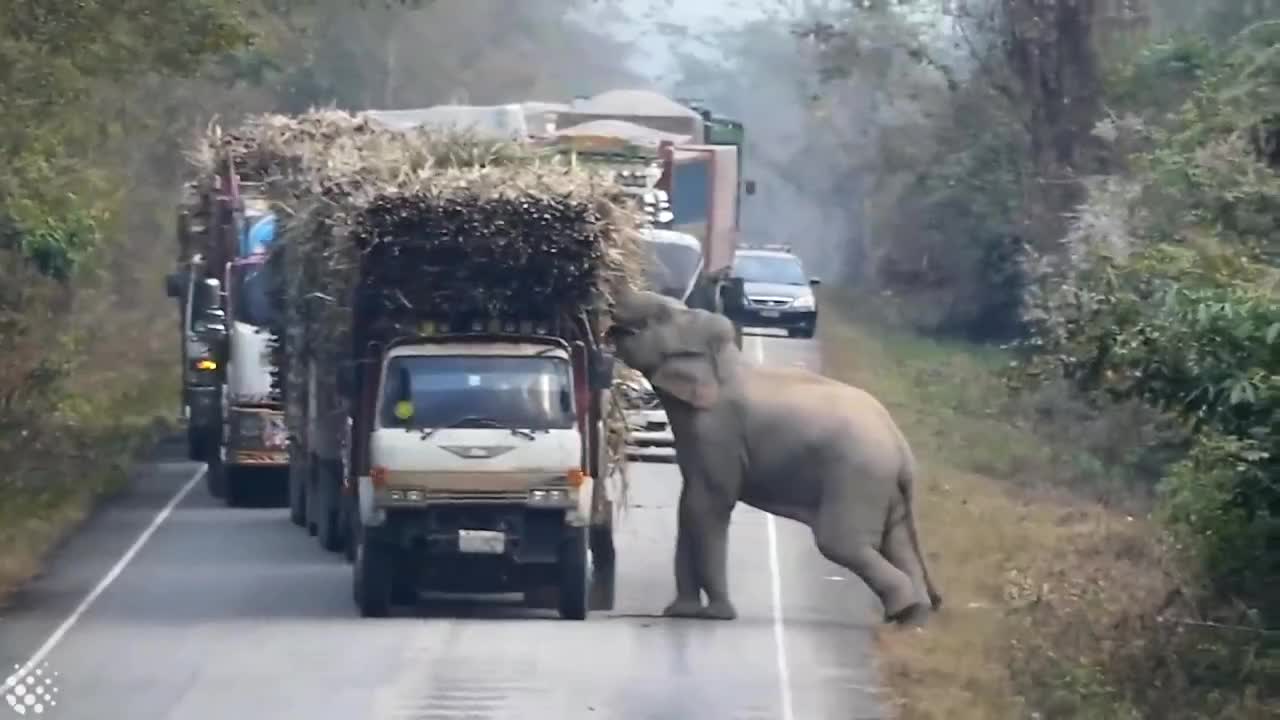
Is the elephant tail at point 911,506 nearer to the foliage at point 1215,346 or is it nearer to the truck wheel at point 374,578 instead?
the foliage at point 1215,346

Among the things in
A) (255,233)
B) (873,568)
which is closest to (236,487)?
(255,233)

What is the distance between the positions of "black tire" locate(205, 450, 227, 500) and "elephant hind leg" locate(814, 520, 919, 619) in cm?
973

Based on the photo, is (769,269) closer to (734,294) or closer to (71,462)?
(734,294)

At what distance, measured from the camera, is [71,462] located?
98.1ft

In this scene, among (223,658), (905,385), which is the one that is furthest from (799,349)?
(223,658)

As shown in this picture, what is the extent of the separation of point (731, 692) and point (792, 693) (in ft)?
1.20

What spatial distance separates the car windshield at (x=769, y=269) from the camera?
156 feet

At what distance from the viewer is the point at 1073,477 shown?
95.2 feet

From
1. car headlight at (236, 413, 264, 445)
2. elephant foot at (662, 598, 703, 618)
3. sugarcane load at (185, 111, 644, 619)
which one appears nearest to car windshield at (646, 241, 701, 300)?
car headlight at (236, 413, 264, 445)

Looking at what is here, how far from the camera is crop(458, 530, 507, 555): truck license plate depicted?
1852 centimetres

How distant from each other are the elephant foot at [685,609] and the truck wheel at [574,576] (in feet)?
2.03

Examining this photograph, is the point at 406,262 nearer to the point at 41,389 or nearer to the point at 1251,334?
the point at 1251,334

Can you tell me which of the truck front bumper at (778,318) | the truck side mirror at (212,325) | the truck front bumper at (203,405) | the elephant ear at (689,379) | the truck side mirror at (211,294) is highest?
the elephant ear at (689,379)

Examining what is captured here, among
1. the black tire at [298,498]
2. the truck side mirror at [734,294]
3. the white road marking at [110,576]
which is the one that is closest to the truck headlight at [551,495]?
the white road marking at [110,576]
